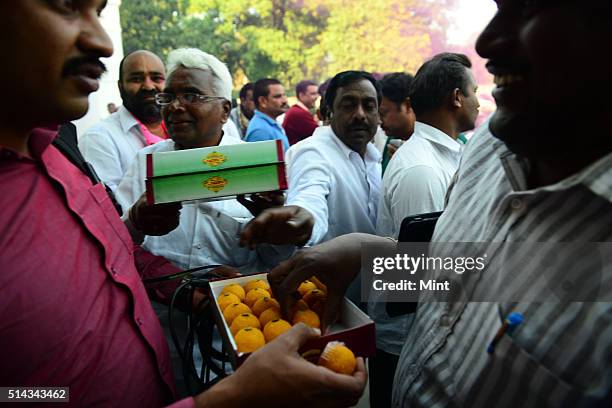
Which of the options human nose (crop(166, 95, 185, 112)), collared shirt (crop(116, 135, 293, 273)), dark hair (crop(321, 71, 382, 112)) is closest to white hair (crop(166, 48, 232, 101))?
human nose (crop(166, 95, 185, 112))

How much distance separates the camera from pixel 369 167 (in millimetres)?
3291

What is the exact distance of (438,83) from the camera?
287 centimetres

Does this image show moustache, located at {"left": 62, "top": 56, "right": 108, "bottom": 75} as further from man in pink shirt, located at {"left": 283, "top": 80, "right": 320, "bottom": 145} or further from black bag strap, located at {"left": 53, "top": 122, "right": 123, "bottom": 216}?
man in pink shirt, located at {"left": 283, "top": 80, "right": 320, "bottom": 145}

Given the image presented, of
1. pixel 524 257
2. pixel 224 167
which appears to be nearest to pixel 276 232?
pixel 224 167

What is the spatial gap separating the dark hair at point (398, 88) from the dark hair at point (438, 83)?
108 cm

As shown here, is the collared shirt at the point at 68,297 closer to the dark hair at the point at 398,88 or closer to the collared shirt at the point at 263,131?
the dark hair at the point at 398,88

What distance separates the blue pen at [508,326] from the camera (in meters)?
0.91

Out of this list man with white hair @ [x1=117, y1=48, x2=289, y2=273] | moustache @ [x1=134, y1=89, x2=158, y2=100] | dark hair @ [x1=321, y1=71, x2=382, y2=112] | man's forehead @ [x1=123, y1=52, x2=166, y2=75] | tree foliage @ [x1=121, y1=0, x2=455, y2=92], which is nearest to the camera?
man with white hair @ [x1=117, y1=48, x2=289, y2=273]

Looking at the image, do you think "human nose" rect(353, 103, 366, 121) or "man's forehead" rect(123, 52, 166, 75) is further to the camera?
"man's forehead" rect(123, 52, 166, 75)

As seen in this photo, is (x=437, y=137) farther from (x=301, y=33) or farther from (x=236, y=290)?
(x=301, y=33)

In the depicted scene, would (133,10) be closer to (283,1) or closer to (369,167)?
(283,1)

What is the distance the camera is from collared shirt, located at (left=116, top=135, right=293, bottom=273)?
85.4 inches

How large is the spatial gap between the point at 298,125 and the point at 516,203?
5.40m

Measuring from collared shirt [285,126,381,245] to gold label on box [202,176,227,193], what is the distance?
1.03 m
